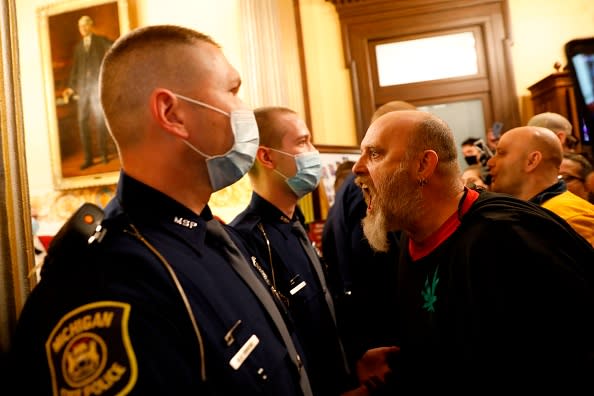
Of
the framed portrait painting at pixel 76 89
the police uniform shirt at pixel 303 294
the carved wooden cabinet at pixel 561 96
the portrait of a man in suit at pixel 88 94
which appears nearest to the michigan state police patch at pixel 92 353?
the police uniform shirt at pixel 303 294

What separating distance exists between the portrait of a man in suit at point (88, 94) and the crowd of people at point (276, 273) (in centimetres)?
450

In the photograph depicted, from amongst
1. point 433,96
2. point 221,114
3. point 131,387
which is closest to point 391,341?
point 221,114

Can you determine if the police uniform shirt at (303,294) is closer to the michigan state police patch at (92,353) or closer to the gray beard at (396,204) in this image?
the gray beard at (396,204)

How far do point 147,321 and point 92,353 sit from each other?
0.11 m

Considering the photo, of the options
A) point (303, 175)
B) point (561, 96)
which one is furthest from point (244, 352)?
point (561, 96)

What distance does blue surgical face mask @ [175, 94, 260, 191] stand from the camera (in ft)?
4.29

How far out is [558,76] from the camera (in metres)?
5.55

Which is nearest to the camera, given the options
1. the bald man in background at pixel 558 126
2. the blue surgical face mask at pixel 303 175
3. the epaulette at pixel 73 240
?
the epaulette at pixel 73 240

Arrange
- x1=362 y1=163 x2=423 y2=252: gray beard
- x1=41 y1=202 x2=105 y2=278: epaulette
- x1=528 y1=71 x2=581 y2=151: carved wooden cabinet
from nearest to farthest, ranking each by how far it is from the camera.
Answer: x1=41 y1=202 x2=105 y2=278: epaulette, x1=362 y1=163 x2=423 y2=252: gray beard, x1=528 y1=71 x2=581 y2=151: carved wooden cabinet

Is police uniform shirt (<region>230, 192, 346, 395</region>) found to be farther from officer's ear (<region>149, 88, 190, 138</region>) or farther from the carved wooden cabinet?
the carved wooden cabinet

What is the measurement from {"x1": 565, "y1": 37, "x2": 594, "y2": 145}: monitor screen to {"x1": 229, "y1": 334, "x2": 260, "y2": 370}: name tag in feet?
6.48

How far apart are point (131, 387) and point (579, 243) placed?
1.42 metres

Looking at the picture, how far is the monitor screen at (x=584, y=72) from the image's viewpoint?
7.88ft

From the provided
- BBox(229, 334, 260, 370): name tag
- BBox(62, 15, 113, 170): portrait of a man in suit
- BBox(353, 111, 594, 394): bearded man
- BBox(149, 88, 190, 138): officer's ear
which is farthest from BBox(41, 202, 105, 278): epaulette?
BBox(62, 15, 113, 170): portrait of a man in suit
